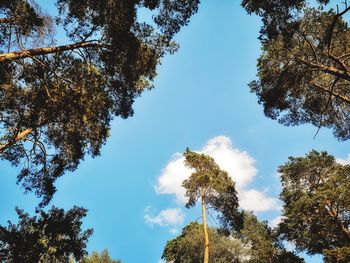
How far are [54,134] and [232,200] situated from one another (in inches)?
576

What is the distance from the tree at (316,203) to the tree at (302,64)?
25.5ft

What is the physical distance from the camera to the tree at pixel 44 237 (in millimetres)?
13656

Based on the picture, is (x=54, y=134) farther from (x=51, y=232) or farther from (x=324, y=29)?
(x=324, y=29)

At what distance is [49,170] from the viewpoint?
15.6 m

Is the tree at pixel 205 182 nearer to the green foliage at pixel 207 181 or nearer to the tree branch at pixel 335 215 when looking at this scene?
the green foliage at pixel 207 181

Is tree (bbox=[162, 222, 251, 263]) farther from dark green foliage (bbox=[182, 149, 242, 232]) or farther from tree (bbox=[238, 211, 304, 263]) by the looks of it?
dark green foliage (bbox=[182, 149, 242, 232])

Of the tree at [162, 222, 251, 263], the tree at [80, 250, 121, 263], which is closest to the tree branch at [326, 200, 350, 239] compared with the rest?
the tree at [162, 222, 251, 263]

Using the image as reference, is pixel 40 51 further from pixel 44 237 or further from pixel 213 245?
pixel 213 245

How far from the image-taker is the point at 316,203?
24.8 m

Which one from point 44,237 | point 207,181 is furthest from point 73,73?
point 207,181

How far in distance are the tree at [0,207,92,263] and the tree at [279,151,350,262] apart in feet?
50.7

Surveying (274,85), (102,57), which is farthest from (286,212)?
(102,57)

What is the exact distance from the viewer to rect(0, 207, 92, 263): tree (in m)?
13.7

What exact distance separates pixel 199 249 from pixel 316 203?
2040 centimetres
